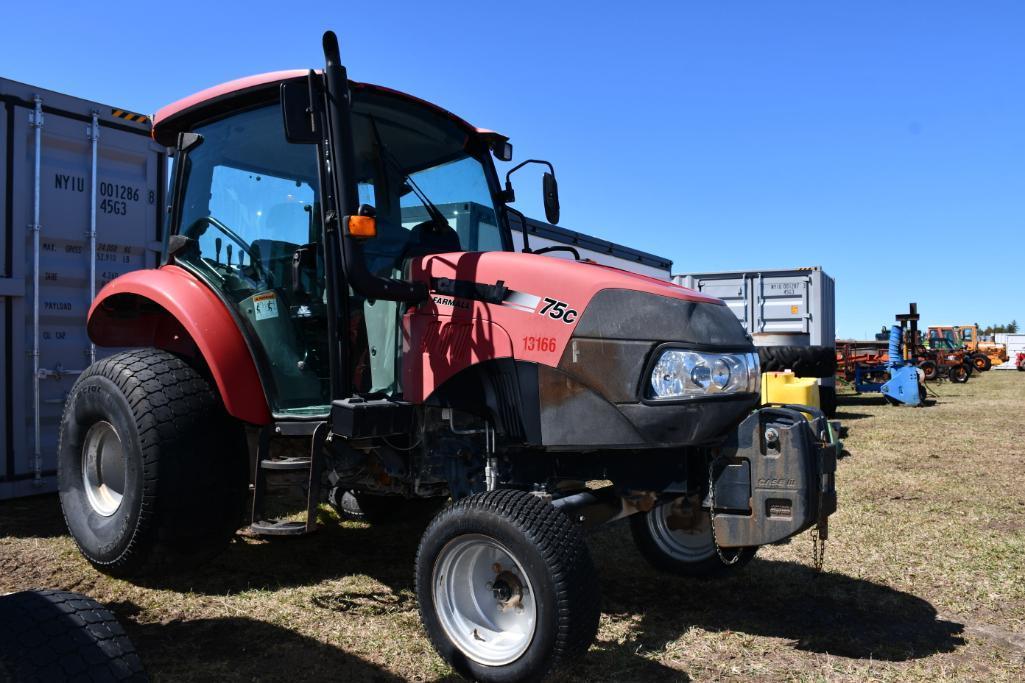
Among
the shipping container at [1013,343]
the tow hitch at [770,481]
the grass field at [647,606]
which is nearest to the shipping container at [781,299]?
the grass field at [647,606]

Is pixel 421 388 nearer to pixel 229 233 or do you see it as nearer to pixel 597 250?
pixel 229 233

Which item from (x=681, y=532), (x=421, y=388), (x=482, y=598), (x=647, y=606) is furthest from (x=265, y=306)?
(x=681, y=532)

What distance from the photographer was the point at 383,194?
12.6 feet

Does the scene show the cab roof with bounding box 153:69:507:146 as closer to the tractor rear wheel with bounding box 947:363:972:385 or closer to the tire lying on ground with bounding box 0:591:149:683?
the tire lying on ground with bounding box 0:591:149:683

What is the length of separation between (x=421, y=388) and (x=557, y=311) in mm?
700

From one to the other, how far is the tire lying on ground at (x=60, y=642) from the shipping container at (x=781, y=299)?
13077 mm

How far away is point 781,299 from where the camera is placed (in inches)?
574

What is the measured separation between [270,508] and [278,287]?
2288 mm

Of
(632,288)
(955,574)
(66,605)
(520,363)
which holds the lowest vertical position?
(955,574)

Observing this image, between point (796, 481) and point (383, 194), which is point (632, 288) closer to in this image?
point (796, 481)

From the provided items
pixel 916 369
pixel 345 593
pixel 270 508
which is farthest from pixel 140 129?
pixel 916 369

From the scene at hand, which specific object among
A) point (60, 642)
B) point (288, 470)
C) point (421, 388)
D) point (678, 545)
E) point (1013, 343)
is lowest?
point (678, 545)

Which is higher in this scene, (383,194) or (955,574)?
(383,194)

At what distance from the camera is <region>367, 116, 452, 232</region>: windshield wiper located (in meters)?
3.84
